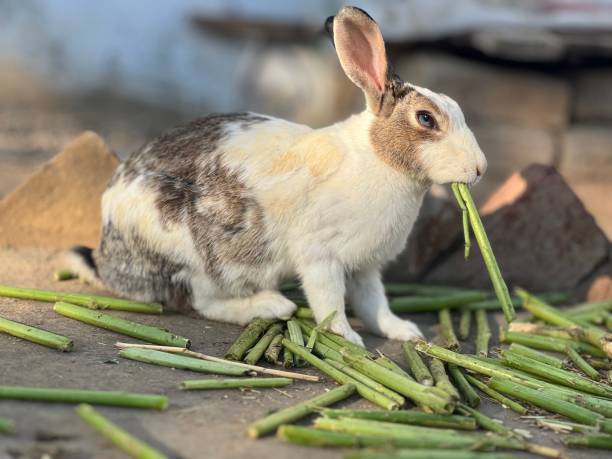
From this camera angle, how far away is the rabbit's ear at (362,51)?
4.48 metres

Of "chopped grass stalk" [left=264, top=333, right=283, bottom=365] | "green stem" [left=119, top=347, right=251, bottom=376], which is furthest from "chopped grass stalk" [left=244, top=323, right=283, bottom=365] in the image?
"green stem" [left=119, top=347, right=251, bottom=376]

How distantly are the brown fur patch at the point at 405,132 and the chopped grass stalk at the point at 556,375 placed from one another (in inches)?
36.8

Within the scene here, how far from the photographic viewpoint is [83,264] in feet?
17.1

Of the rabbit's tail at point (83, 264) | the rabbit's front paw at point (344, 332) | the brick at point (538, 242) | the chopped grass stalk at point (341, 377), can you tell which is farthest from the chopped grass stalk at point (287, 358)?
the brick at point (538, 242)

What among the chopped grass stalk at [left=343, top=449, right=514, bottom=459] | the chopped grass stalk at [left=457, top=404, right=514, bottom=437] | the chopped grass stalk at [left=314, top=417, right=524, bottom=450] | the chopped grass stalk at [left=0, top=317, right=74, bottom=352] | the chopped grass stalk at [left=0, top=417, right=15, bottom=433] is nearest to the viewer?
the chopped grass stalk at [left=343, top=449, right=514, bottom=459]

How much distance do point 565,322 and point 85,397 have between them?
2738 millimetres

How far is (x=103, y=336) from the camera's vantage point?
14.1ft

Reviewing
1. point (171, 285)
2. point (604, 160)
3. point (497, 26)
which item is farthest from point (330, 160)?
point (604, 160)

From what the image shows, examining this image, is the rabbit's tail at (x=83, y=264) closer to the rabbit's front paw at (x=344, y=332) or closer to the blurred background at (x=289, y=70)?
the rabbit's front paw at (x=344, y=332)

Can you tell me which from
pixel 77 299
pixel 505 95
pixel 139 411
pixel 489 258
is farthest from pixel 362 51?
pixel 505 95

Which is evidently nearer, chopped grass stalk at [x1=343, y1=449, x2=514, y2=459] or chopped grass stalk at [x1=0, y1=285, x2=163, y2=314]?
chopped grass stalk at [x1=343, y1=449, x2=514, y2=459]

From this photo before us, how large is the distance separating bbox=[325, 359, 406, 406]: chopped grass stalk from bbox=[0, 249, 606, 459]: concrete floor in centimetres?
8

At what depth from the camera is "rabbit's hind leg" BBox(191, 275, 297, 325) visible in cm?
473

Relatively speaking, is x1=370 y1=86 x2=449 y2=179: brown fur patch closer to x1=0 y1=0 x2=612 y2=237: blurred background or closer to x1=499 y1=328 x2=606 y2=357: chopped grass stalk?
x1=499 y1=328 x2=606 y2=357: chopped grass stalk
